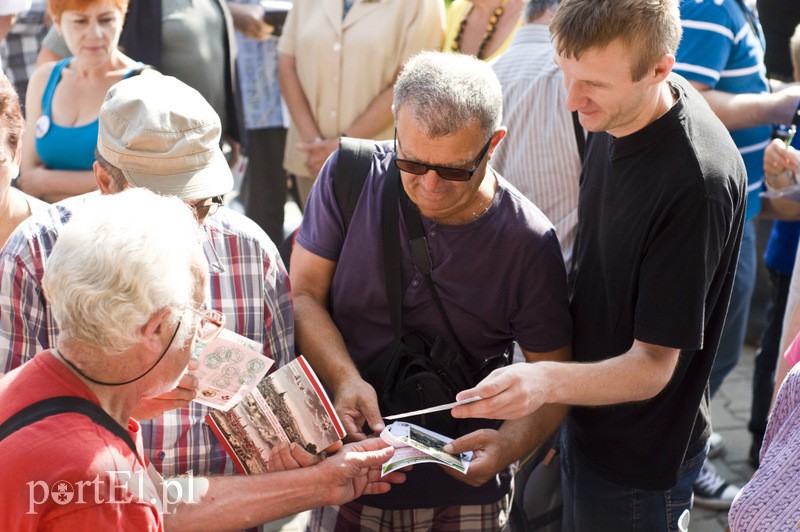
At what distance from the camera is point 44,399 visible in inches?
69.8

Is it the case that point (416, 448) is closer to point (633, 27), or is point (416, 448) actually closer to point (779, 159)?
point (633, 27)

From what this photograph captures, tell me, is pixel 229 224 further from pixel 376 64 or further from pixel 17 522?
pixel 376 64

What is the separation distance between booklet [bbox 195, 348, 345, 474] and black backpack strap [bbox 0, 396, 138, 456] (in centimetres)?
56

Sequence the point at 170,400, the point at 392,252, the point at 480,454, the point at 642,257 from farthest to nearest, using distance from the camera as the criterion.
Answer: the point at 392,252
the point at 480,454
the point at 642,257
the point at 170,400

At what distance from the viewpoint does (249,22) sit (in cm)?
552

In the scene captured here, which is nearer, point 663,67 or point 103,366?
point 103,366

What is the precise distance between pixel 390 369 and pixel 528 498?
908mm

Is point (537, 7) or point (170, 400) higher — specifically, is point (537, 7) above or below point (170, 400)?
above

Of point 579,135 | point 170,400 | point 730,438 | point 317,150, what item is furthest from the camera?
point 730,438

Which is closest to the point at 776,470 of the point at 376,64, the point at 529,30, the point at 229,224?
the point at 229,224

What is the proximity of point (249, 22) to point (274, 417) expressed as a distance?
3664 mm

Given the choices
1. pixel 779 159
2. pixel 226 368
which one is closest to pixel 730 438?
pixel 779 159

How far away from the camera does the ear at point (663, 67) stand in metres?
2.40

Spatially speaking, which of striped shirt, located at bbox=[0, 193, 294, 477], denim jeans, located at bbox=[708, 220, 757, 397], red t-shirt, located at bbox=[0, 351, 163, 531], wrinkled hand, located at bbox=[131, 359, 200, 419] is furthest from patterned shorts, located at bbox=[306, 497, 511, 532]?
denim jeans, located at bbox=[708, 220, 757, 397]
